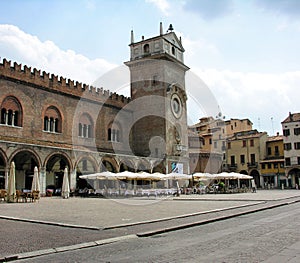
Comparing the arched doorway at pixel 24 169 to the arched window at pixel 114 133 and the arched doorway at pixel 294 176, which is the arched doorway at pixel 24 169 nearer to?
the arched window at pixel 114 133

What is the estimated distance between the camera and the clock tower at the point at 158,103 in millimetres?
40406

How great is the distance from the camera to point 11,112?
28969 mm

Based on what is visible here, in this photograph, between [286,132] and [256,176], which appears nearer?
[286,132]

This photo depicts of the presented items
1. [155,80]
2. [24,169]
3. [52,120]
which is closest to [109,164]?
[52,120]

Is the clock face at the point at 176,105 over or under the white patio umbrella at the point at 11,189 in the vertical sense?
over

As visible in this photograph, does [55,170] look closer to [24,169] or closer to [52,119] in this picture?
[24,169]

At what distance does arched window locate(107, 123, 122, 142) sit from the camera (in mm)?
39031

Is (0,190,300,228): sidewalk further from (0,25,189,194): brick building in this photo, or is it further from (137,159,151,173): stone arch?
(137,159,151,173): stone arch

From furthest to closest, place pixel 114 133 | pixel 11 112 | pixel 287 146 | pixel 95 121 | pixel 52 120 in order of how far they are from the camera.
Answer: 1. pixel 287 146
2. pixel 114 133
3. pixel 95 121
4. pixel 52 120
5. pixel 11 112

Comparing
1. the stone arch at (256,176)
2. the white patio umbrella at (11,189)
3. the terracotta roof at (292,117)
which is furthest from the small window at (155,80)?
the stone arch at (256,176)

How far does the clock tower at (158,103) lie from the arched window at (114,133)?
2220 mm

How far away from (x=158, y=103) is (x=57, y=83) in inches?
480

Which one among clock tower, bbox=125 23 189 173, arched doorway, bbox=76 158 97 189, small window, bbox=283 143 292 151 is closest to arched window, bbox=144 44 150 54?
clock tower, bbox=125 23 189 173

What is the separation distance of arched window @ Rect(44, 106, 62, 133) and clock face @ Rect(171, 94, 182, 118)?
14.2 metres
